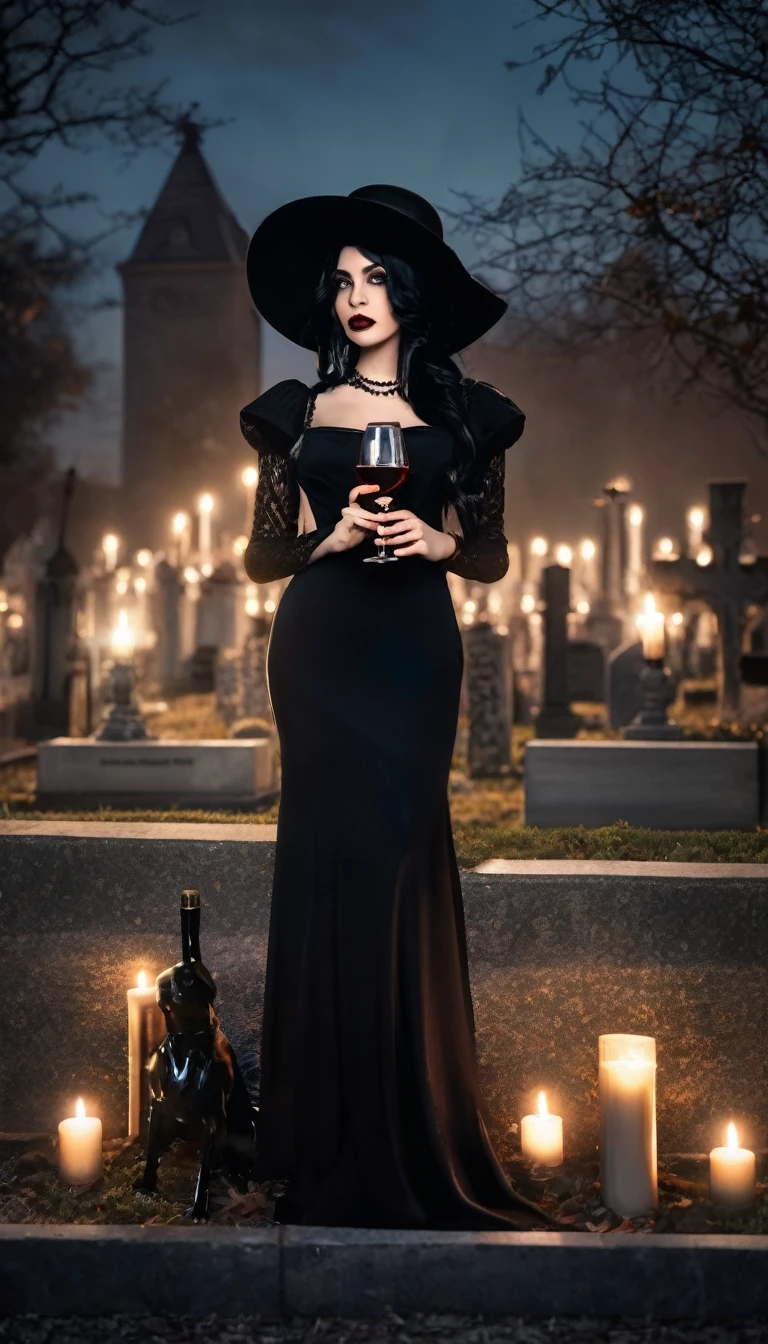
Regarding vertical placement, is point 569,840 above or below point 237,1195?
above

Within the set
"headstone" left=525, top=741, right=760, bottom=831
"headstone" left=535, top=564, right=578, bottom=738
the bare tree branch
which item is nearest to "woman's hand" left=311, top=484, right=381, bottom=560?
the bare tree branch

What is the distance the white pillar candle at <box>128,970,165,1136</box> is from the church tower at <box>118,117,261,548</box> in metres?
33.0

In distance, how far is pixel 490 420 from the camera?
367 cm

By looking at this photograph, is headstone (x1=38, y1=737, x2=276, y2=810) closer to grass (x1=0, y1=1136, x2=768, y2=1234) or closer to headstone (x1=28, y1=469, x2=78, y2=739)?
headstone (x1=28, y1=469, x2=78, y2=739)

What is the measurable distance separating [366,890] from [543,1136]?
3.15 ft

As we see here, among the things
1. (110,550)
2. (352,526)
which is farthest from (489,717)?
(352,526)

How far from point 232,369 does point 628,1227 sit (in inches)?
1592

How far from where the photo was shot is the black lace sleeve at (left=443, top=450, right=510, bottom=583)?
3.58m

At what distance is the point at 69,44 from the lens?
32.2 ft

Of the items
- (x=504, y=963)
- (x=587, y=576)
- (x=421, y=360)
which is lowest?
(x=504, y=963)

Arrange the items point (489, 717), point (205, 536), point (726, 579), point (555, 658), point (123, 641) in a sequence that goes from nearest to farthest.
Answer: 1. point (123, 641)
2. point (489, 717)
3. point (555, 658)
4. point (726, 579)
5. point (205, 536)

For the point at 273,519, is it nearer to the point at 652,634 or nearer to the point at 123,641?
the point at 652,634

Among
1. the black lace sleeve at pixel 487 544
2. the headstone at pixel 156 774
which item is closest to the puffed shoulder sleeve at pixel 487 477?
the black lace sleeve at pixel 487 544

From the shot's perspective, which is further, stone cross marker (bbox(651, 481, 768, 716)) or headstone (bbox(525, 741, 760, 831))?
stone cross marker (bbox(651, 481, 768, 716))
